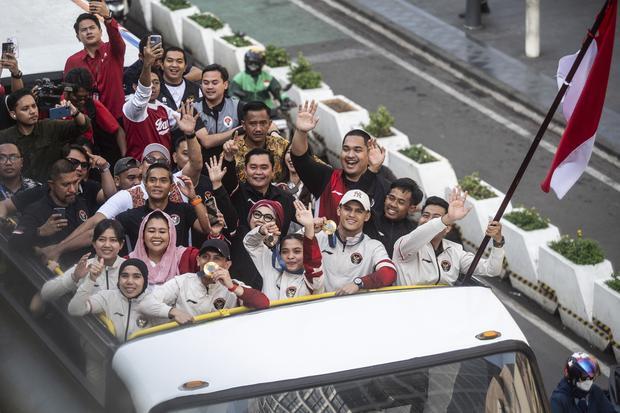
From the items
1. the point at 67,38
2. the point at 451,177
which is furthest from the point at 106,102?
the point at 451,177

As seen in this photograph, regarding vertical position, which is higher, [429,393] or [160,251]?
[429,393]

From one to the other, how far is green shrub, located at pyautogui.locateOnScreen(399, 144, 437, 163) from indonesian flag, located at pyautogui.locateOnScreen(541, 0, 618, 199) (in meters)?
5.38

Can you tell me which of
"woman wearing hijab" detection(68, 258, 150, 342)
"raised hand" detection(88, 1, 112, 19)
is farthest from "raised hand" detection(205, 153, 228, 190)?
"raised hand" detection(88, 1, 112, 19)

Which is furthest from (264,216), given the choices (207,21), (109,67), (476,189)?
(207,21)

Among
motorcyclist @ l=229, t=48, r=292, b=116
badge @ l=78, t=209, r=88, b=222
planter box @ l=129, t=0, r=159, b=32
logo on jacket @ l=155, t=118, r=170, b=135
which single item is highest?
badge @ l=78, t=209, r=88, b=222

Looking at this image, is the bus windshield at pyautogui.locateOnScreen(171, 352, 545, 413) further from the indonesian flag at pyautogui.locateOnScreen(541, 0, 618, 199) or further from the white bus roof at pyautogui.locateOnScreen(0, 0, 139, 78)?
the white bus roof at pyautogui.locateOnScreen(0, 0, 139, 78)

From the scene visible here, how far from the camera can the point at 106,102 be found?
11992 mm

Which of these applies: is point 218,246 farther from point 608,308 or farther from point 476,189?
point 476,189

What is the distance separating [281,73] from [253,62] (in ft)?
5.87

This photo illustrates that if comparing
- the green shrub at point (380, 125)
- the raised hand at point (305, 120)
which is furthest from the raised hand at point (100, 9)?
the green shrub at point (380, 125)

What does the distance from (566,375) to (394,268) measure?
1968 mm

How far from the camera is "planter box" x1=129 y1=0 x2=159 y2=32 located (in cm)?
1972

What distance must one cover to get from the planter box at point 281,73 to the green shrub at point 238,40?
1.02 meters

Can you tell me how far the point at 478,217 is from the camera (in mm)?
13695
